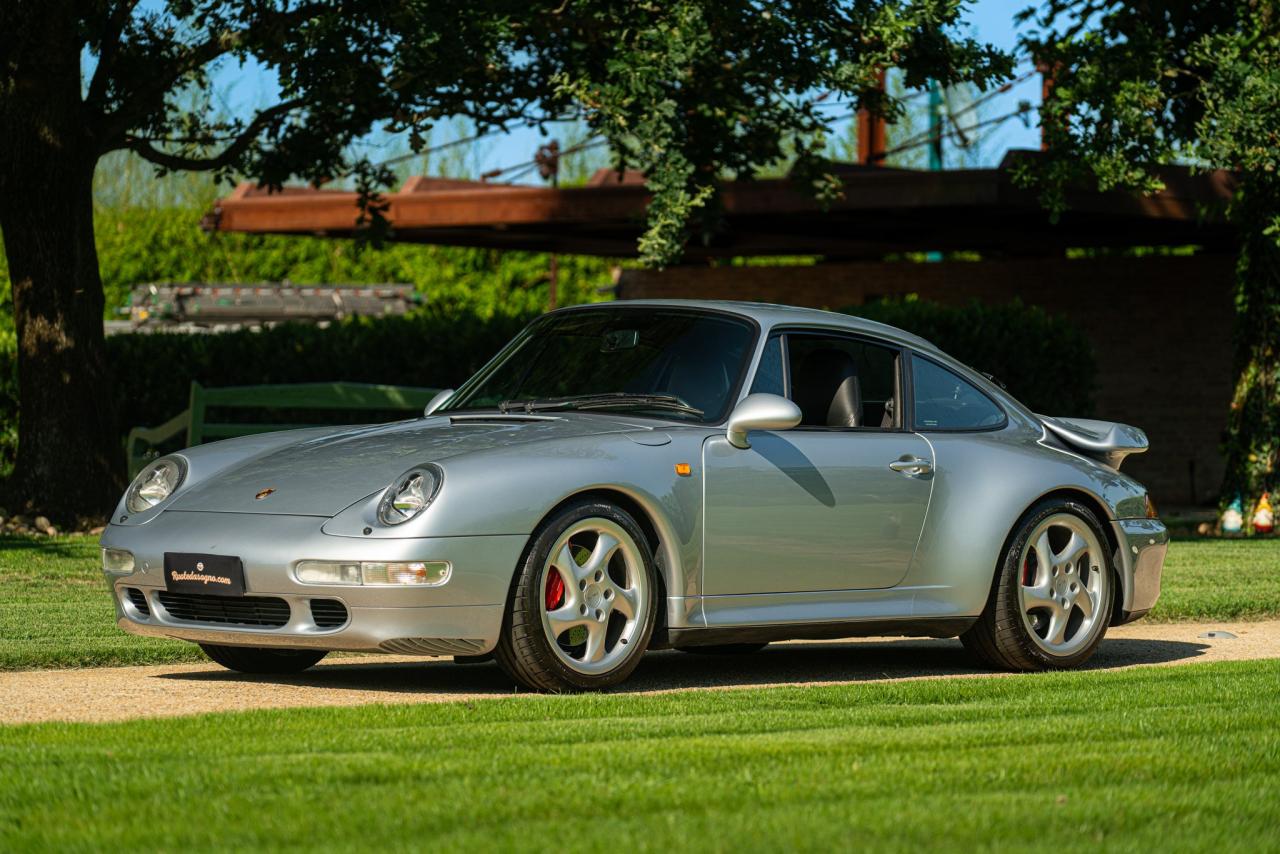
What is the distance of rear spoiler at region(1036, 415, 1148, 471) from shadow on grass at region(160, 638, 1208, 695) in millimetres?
969

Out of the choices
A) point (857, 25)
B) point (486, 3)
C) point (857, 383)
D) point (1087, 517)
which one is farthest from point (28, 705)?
point (857, 25)

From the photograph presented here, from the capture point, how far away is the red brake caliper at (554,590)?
7.13 metres

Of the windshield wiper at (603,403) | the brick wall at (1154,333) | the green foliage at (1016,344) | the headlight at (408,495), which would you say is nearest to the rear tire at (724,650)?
the windshield wiper at (603,403)

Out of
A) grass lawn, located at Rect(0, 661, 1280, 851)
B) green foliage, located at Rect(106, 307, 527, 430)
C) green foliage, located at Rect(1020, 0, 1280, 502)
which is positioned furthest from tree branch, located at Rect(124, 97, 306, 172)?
grass lawn, located at Rect(0, 661, 1280, 851)

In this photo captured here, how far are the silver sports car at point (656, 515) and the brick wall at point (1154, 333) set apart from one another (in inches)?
652

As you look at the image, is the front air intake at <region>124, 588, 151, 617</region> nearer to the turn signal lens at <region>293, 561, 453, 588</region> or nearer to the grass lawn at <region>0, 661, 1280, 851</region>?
the turn signal lens at <region>293, 561, 453, 588</region>

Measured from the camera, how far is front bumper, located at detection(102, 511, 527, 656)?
269 inches

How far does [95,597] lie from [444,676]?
3.58 metres

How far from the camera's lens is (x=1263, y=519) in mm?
18203

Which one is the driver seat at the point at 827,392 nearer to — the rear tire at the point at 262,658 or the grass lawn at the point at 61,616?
the rear tire at the point at 262,658

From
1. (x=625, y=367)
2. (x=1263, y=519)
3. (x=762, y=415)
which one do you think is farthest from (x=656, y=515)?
(x=1263, y=519)

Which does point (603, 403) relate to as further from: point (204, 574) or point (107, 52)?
point (107, 52)

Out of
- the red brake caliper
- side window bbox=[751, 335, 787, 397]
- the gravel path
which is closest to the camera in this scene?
the gravel path

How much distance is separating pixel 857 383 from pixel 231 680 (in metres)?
2.88
